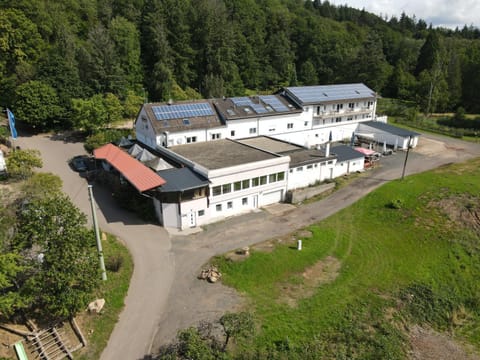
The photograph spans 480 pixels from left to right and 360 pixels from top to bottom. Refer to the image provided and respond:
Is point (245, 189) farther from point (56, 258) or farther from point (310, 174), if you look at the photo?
point (56, 258)

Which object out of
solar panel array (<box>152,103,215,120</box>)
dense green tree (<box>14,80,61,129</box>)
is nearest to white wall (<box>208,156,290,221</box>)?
solar panel array (<box>152,103,215,120</box>)

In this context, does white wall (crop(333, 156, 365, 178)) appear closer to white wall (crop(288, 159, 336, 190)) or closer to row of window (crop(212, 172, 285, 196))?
white wall (crop(288, 159, 336, 190))

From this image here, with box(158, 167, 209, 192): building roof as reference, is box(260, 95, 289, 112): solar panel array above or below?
above

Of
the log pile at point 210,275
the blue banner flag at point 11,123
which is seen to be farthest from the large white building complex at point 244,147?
the blue banner flag at point 11,123

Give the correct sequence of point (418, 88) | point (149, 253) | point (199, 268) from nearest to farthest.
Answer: point (199, 268) → point (149, 253) → point (418, 88)

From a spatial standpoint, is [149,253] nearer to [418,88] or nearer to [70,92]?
[70,92]

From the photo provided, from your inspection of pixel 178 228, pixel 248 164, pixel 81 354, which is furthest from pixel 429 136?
pixel 81 354

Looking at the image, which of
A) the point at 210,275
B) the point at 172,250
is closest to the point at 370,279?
the point at 210,275
